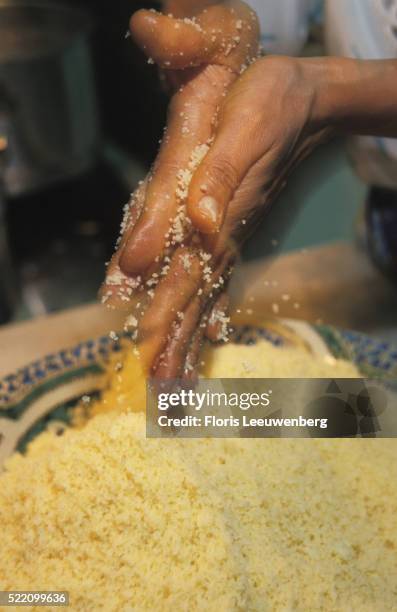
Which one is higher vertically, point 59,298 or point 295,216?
point 59,298

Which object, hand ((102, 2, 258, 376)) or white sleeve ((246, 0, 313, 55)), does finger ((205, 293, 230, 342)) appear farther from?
white sleeve ((246, 0, 313, 55))

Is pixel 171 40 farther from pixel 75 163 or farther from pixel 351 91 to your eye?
pixel 75 163

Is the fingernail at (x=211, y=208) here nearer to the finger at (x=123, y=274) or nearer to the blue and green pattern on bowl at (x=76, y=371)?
the finger at (x=123, y=274)

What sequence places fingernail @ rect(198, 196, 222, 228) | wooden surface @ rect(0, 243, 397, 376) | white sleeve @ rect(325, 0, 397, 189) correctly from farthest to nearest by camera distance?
wooden surface @ rect(0, 243, 397, 376)
white sleeve @ rect(325, 0, 397, 189)
fingernail @ rect(198, 196, 222, 228)

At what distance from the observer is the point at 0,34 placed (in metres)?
1.19

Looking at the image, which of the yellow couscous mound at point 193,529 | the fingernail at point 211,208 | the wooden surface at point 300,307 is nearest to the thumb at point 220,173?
the fingernail at point 211,208

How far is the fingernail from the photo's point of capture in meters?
0.37

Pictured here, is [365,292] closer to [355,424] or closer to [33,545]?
[355,424]

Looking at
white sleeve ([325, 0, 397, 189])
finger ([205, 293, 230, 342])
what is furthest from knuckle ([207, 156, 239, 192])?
white sleeve ([325, 0, 397, 189])

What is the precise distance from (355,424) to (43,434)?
0.30 meters

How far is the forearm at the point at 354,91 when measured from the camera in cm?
45

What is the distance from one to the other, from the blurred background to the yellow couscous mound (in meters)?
0.28

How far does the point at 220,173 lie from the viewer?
38 centimetres

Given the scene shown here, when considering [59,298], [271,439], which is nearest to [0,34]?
[59,298]
